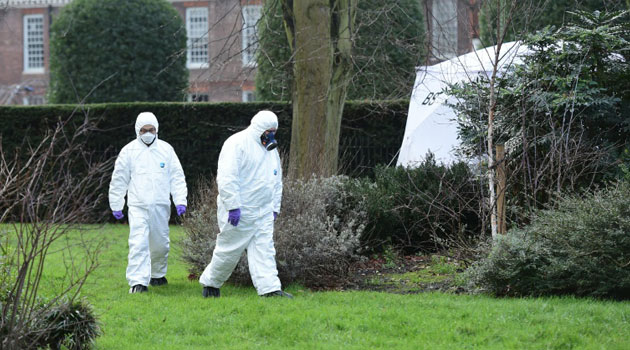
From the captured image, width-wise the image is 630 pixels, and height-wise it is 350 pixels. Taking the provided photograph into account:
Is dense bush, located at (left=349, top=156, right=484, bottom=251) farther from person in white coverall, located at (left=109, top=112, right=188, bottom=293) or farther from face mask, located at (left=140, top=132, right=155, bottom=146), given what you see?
face mask, located at (left=140, top=132, right=155, bottom=146)

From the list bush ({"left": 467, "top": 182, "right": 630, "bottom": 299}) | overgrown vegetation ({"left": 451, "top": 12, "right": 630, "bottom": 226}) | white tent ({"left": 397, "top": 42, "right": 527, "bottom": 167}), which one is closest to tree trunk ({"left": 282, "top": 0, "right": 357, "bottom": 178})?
white tent ({"left": 397, "top": 42, "right": 527, "bottom": 167})

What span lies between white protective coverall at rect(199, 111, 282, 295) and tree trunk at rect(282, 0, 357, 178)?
12.5ft

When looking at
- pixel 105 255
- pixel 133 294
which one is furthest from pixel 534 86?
pixel 105 255

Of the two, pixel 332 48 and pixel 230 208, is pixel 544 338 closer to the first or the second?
pixel 230 208

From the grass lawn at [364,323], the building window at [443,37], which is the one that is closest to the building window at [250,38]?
the building window at [443,37]

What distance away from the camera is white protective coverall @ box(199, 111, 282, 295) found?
804 centimetres

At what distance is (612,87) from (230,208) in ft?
18.2

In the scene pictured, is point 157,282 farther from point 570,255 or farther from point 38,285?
point 570,255

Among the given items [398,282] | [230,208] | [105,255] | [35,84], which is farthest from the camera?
[35,84]

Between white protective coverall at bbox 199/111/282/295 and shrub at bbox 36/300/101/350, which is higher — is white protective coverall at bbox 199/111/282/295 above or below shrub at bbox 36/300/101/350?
above

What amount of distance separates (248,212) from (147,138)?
187 centimetres

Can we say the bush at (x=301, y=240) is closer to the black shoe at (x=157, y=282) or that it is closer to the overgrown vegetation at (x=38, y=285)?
the black shoe at (x=157, y=282)

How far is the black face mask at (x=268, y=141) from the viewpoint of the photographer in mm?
8328

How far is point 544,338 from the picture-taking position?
6195 millimetres
